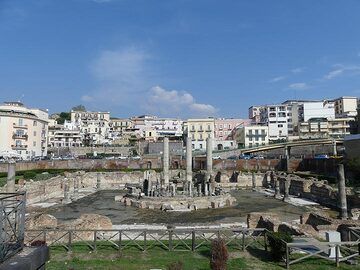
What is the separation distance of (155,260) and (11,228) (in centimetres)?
774

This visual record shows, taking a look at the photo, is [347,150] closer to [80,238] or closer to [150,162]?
[150,162]

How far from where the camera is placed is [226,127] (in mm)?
126812

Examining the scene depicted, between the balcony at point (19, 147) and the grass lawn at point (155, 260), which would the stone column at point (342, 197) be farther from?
the balcony at point (19, 147)

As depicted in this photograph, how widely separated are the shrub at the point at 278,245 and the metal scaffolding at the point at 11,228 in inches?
390

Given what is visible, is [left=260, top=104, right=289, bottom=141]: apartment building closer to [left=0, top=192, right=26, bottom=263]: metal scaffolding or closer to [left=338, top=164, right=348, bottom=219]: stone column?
[left=338, top=164, right=348, bottom=219]: stone column

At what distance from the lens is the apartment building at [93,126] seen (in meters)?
122

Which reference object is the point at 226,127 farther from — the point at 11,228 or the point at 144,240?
the point at 11,228

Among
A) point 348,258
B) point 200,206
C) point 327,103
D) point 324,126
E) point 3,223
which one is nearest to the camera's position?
point 3,223

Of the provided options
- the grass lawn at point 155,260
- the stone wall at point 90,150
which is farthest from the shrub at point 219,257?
the stone wall at point 90,150

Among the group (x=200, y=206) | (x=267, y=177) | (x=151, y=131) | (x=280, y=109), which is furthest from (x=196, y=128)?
(x=200, y=206)

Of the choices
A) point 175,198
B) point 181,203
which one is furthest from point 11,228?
point 175,198

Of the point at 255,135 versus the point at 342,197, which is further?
the point at 255,135

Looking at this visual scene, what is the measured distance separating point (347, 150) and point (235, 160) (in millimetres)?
25400

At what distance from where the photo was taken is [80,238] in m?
18.6
